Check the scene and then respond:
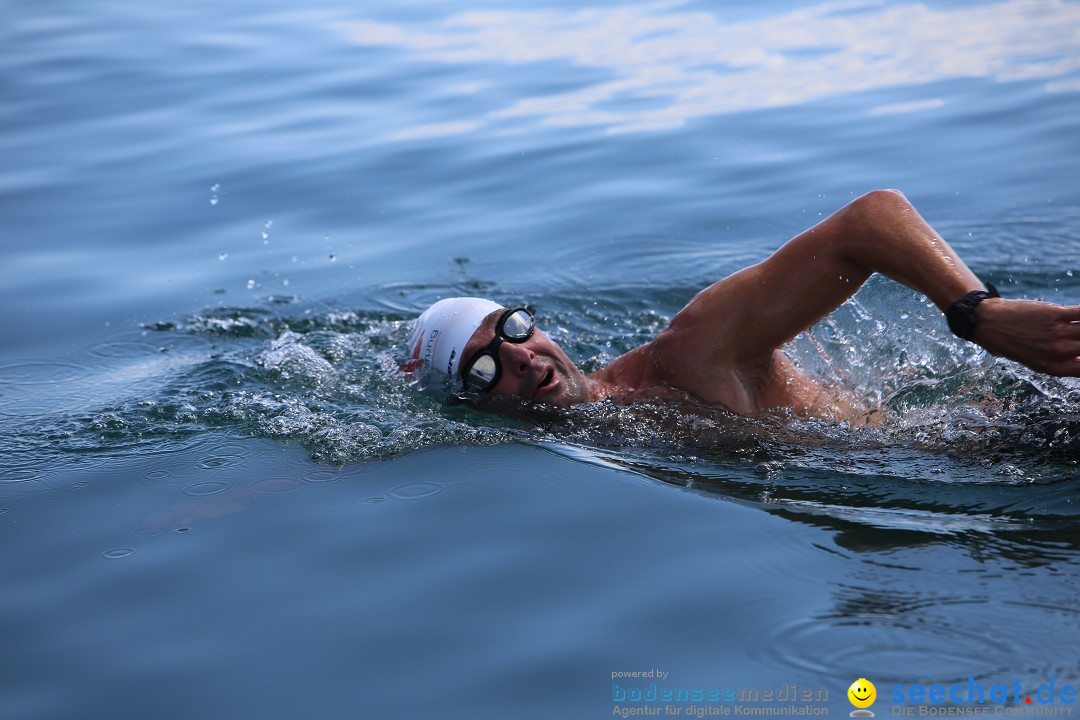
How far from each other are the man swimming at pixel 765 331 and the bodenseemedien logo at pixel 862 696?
138cm

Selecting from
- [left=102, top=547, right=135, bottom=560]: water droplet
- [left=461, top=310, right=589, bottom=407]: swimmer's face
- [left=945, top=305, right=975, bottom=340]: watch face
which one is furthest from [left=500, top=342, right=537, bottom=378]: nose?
[left=945, top=305, right=975, bottom=340]: watch face

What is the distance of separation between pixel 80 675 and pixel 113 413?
2361mm

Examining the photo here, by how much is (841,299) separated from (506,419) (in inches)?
64.0

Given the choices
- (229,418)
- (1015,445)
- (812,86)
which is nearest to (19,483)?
(229,418)

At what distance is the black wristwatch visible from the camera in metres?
3.99

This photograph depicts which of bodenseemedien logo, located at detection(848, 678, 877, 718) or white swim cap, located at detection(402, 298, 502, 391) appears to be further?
white swim cap, located at detection(402, 298, 502, 391)

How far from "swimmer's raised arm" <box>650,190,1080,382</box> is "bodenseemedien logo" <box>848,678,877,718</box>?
54.4 inches

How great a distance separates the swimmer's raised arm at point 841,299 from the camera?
3883mm

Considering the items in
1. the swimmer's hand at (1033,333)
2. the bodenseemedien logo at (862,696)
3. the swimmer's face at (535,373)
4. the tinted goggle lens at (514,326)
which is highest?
the swimmer's hand at (1033,333)

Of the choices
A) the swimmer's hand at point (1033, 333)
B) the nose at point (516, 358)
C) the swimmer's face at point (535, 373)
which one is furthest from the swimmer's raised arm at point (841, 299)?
the nose at point (516, 358)

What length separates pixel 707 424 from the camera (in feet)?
16.4

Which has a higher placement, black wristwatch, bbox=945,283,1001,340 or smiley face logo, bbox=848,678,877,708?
black wristwatch, bbox=945,283,1001,340

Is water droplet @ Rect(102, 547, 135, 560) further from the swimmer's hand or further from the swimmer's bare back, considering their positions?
the swimmer's hand

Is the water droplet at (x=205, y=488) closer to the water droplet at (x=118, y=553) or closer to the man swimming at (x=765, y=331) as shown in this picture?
the water droplet at (x=118, y=553)
